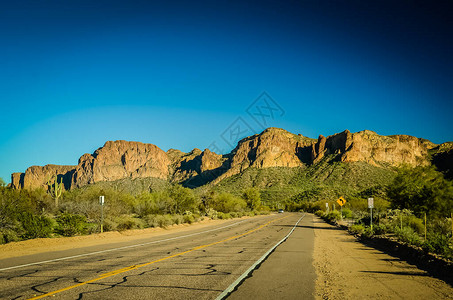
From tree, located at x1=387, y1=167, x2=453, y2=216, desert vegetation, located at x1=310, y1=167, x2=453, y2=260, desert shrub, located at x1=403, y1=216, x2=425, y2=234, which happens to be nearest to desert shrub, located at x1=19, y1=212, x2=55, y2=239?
desert vegetation, located at x1=310, y1=167, x2=453, y2=260

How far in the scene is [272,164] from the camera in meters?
133

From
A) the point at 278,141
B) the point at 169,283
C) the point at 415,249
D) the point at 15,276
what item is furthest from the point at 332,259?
the point at 278,141

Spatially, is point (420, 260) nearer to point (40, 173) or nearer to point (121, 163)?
point (121, 163)

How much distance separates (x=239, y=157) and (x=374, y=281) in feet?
494

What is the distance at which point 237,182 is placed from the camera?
110 metres

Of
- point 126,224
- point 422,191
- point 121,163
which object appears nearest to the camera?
point 422,191

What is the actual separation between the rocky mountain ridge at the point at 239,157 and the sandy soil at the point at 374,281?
106879mm

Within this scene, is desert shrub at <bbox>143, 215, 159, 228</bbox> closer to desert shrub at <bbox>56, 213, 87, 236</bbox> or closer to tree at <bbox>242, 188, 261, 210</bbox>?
desert shrub at <bbox>56, 213, 87, 236</bbox>

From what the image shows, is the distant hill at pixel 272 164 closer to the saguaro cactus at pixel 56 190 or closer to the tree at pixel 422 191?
the saguaro cactus at pixel 56 190

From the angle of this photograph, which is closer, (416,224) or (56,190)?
(416,224)

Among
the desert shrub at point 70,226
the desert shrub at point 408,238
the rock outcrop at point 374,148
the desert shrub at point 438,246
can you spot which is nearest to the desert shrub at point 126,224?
the desert shrub at point 70,226

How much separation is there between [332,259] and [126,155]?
182 metres

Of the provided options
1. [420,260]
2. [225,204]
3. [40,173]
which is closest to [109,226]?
[420,260]

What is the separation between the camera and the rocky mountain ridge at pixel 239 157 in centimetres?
12800
